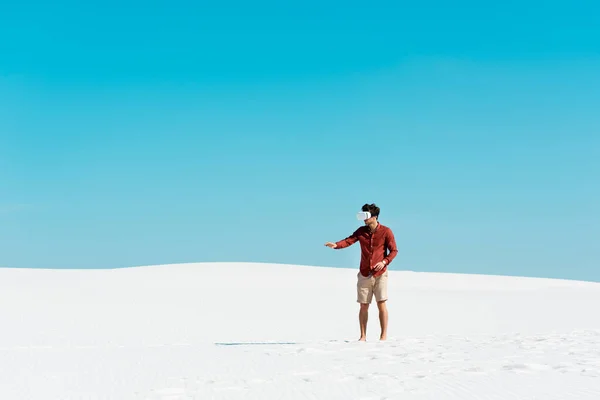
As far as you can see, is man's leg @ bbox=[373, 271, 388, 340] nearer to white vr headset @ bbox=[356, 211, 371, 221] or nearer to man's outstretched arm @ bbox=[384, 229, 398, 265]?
man's outstretched arm @ bbox=[384, 229, 398, 265]

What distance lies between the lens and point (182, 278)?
2550cm

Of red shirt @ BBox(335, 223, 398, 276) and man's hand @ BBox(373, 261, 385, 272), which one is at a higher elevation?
red shirt @ BBox(335, 223, 398, 276)

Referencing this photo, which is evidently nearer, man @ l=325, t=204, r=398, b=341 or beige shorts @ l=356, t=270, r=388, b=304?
man @ l=325, t=204, r=398, b=341

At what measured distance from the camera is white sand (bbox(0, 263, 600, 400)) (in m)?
6.11

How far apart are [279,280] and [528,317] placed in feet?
35.6

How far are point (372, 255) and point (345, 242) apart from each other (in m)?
0.40

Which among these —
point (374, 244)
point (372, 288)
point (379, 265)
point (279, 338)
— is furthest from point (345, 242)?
point (279, 338)

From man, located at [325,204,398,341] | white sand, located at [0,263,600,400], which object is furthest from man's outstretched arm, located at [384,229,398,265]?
white sand, located at [0,263,600,400]

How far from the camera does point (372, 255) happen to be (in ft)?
30.9

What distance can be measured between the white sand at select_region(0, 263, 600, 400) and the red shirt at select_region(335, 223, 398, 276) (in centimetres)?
107

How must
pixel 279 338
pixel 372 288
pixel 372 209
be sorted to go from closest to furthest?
pixel 372 209, pixel 372 288, pixel 279 338

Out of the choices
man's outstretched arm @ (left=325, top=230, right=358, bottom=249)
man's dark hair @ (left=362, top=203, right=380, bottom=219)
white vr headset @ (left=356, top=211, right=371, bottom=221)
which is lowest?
man's outstretched arm @ (left=325, top=230, right=358, bottom=249)

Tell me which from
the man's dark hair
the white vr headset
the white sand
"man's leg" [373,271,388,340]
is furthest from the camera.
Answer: "man's leg" [373,271,388,340]

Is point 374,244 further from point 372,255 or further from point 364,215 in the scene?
point 364,215
